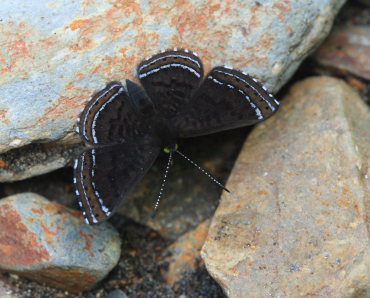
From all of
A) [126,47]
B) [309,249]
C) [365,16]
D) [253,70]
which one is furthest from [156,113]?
[365,16]

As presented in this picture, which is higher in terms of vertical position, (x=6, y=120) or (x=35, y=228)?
(x=6, y=120)

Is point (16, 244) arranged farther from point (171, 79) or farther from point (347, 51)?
point (347, 51)

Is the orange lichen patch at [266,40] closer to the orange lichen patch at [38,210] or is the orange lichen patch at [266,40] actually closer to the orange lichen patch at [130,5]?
the orange lichen patch at [130,5]

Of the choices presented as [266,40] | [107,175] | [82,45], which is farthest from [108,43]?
[266,40]

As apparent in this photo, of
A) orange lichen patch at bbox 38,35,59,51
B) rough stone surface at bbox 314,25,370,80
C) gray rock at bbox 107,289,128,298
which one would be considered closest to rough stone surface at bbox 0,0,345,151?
orange lichen patch at bbox 38,35,59,51

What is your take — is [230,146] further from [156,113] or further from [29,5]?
[29,5]

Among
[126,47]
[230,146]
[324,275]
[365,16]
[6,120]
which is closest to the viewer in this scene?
[324,275]

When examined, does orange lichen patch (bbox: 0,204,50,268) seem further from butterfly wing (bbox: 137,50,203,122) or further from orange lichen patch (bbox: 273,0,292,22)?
orange lichen patch (bbox: 273,0,292,22)

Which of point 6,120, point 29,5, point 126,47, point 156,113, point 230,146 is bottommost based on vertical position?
point 230,146
